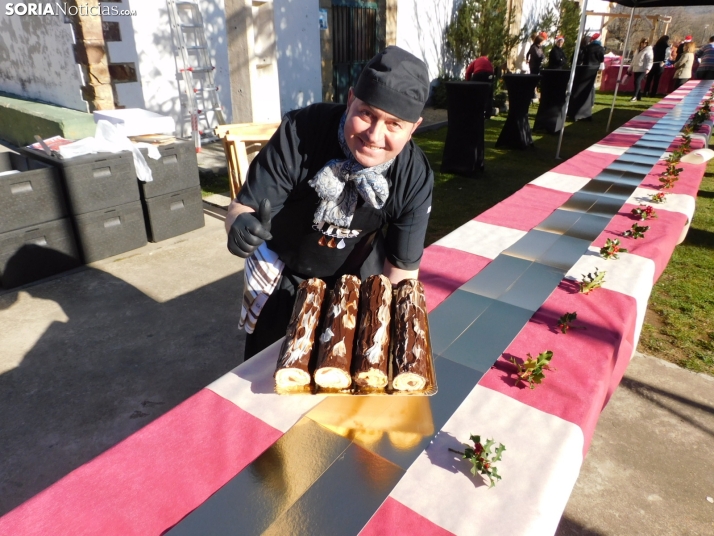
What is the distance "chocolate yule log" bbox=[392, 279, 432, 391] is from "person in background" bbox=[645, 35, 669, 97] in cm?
1764

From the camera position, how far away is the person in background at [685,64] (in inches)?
608

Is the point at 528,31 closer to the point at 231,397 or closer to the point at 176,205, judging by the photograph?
the point at 176,205

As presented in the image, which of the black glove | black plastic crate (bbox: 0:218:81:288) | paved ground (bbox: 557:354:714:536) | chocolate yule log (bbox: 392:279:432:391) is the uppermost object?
the black glove

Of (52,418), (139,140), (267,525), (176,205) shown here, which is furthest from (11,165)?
(267,525)

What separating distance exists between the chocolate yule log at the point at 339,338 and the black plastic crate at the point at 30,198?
3.53 meters

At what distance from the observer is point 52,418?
276cm

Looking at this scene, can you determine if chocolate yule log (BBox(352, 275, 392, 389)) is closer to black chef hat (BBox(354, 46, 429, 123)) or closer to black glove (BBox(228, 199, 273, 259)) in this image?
black glove (BBox(228, 199, 273, 259))

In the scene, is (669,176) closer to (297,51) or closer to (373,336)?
(373,336)

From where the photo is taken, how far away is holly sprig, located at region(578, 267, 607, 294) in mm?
2176

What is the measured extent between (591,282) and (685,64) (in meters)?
17.7

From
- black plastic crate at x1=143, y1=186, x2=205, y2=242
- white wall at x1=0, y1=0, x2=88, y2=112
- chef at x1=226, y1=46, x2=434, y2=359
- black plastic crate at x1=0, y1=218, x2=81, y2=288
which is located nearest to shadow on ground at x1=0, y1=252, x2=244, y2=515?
black plastic crate at x1=0, y1=218, x2=81, y2=288

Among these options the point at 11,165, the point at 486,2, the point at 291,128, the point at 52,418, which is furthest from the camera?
the point at 486,2

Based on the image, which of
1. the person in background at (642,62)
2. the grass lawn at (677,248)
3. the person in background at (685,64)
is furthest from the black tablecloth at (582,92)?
the person in background at (685,64)

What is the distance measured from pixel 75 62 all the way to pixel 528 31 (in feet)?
48.3
